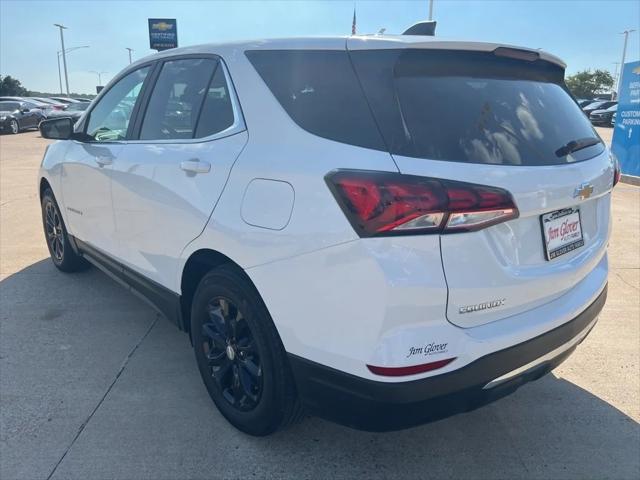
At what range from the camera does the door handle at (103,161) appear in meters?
3.40

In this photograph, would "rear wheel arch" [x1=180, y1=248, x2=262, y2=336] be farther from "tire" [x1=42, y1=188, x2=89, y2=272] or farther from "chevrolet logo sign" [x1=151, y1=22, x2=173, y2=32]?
"chevrolet logo sign" [x1=151, y1=22, x2=173, y2=32]

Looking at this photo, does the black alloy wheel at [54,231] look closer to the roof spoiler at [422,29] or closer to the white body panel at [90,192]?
the white body panel at [90,192]

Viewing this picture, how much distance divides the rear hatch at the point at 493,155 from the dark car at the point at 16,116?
25.4 metres

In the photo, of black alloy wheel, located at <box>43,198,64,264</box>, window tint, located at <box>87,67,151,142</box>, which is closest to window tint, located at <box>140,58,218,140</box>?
window tint, located at <box>87,67,151,142</box>

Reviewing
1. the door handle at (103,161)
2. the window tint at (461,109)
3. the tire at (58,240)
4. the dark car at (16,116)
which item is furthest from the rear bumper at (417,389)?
the dark car at (16,116)

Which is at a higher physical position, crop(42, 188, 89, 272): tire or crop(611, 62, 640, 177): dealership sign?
crop(611, 62, 640, 177): dealership sign

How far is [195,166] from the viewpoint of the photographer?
2543mm

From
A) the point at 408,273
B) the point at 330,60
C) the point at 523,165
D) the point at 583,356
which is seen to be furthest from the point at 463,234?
the point at 583,356

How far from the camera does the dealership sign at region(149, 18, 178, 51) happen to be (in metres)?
30.1

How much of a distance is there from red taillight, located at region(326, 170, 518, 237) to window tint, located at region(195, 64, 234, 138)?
0.96m

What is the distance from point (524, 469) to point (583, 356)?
1.34 meters

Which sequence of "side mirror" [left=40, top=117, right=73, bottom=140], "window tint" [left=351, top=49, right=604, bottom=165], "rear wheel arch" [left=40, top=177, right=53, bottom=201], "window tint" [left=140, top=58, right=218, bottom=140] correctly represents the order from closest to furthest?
1. "window tint" [left=351, top=49, right=604, bottom=165]
2. "window tint" [left=140, top=58, right=218, bottom=140]
3. "side mirror" [left=40, top=117, right=73, bottom=140]
4. "rear wheel arch" [left=40, top=177, right=53, bottom=201]

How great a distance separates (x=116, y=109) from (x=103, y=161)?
0.46 metres

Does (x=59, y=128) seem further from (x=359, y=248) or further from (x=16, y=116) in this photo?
(x=16, y=116)
